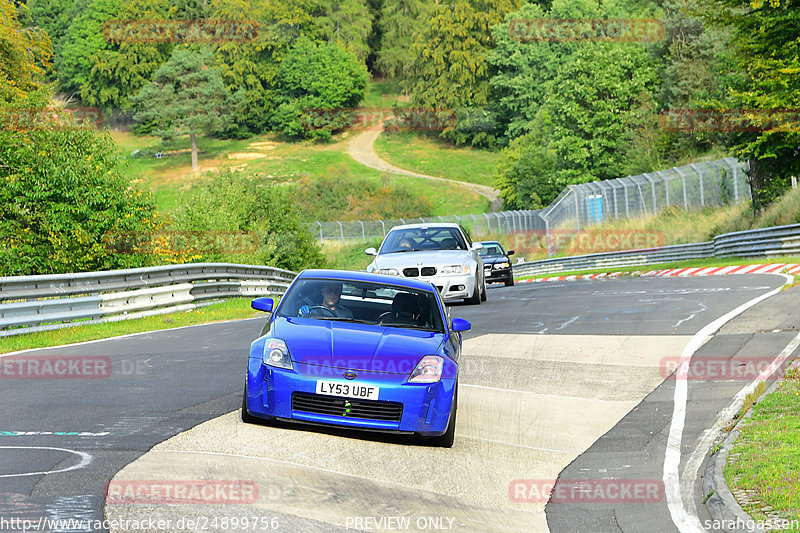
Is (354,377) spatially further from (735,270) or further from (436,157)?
(436,157)

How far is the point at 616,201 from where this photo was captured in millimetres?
50688

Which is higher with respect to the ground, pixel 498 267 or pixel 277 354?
pixel 277 354

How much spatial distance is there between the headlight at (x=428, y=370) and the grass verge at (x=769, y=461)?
2.27m

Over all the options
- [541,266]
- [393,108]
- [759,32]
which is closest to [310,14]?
[393,108]

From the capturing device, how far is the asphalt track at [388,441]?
245 inches

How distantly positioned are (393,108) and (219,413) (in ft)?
407

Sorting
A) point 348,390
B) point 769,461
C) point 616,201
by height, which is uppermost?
point 348,390

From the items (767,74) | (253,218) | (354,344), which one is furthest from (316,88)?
(354,344)

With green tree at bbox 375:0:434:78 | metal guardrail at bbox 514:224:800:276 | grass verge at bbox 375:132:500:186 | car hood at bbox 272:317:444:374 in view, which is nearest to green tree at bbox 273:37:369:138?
grass verge at bbox 375:132:500:186

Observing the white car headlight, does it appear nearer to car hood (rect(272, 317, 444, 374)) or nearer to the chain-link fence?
car hood (rect(272, 317, 444, 374))

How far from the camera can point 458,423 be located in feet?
31.2

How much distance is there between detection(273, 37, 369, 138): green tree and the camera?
12569 centimetres

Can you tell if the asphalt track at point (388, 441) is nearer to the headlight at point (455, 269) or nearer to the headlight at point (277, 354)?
the headlight at point (277, 354)

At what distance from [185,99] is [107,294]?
334 ft
